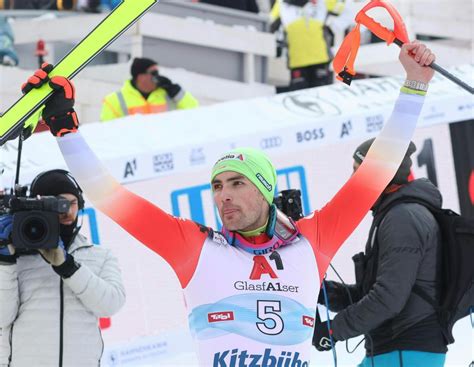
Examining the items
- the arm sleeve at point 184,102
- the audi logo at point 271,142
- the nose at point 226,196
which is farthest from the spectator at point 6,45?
the nose at point 226,196

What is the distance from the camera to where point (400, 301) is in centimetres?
506

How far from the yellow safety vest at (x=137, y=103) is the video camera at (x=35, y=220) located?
4.67 m

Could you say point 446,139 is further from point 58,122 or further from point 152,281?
point 58,122

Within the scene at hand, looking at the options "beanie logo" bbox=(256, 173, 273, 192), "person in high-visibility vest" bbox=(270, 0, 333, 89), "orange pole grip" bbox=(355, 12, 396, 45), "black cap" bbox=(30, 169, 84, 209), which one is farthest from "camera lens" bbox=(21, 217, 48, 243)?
"person in high-visibility vest" bbox=(270, 0, 333, 89)

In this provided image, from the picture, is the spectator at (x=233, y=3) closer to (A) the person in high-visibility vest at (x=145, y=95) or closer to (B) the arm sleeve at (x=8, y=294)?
(A) the person in high-visibility vest at (x=145, y=95)

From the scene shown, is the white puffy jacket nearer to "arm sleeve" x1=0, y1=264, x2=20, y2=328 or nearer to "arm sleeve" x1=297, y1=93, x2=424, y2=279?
"arm sleeve" x1=0, y1=264, x2=20, y2=328

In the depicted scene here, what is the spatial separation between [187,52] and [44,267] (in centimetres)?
762

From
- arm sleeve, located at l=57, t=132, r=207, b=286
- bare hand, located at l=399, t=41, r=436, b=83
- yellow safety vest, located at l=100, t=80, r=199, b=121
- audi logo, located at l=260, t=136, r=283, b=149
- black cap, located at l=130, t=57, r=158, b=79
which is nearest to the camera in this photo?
arm sleeve, located at l=57, t=132, r=207, b=286

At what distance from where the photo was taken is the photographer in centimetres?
491

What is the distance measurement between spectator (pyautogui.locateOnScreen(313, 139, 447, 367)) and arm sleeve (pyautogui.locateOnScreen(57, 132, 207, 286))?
42.5 inches

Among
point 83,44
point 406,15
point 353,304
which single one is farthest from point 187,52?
point 83,44

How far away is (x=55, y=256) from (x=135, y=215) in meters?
0.75

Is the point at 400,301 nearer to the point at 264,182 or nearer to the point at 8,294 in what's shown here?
the point at 264,182

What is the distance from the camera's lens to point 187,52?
12492 mm
